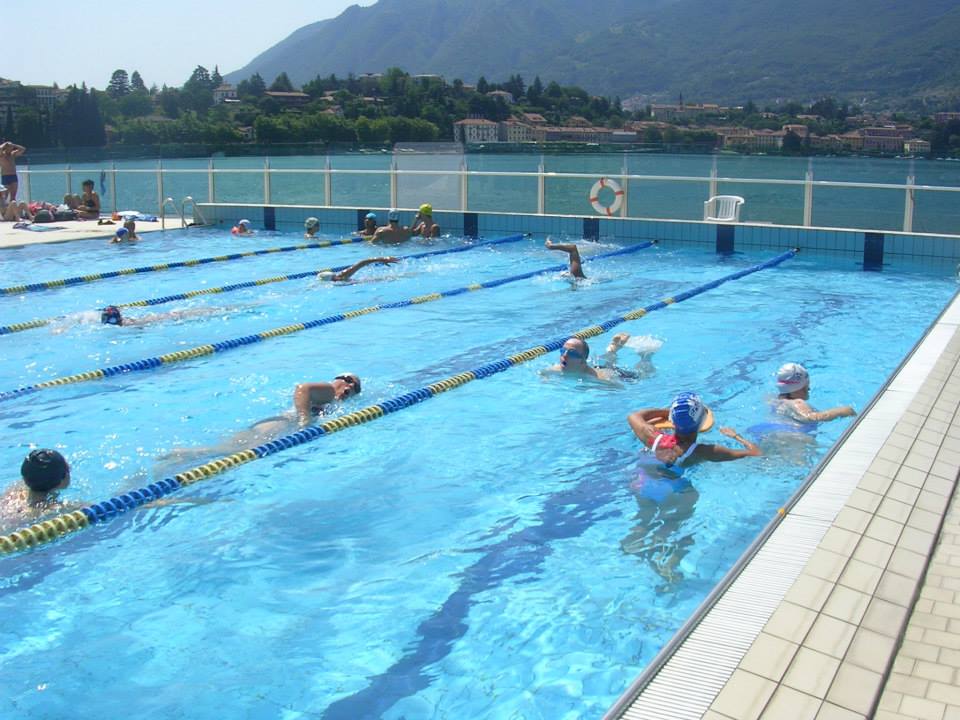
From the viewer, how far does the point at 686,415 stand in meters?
5.26

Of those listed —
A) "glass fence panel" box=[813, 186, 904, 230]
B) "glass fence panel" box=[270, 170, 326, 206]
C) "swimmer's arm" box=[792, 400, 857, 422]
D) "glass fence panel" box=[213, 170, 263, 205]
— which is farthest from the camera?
"glass fence panel" box=[213, 170, 263, 205]

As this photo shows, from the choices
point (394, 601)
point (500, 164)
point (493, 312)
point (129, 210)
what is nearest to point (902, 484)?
point (394, 601)

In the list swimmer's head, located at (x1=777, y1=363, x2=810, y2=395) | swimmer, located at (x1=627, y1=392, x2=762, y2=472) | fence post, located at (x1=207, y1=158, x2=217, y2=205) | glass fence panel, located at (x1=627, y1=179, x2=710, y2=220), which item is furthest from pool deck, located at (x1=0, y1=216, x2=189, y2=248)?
swimmer, located at (x1=627, y1=392, x2=762, y2=472)

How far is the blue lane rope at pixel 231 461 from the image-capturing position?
4.70 meters

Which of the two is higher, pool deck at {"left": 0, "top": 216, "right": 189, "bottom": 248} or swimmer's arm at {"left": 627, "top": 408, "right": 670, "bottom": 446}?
pool deck at {"left": 0, "top": 216, "right": 189, "bottom": 248}

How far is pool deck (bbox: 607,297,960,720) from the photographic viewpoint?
2.91m

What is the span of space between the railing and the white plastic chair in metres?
0.23

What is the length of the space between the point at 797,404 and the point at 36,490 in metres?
4.53

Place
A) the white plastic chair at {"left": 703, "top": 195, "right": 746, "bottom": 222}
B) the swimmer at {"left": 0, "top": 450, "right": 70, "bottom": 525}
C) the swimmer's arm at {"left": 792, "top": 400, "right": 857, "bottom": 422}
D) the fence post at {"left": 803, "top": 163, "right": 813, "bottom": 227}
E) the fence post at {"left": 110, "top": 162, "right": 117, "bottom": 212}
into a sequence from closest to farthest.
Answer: the swimmer at {"left": 0, "top": 450, "right": 70, "bottom": 525} < the swimmer's arm at {"left": 792, "top": 400, "right": 857, "bottom": 422} < the fence post at {"left": 803, "top": 163, "right": 813, "bottom": 227} < the white plastic chair at {"left": 703, "top": 195, "right": 746, "bottom": 222} < the fence post at {"left": 110, "top": 162, "right": 117, "bottom": 212}

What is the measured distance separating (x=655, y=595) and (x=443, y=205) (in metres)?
14.9

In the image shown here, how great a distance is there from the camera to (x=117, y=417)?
276 inches

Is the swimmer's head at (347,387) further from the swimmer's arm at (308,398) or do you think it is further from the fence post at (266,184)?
the fence post at (266,184)

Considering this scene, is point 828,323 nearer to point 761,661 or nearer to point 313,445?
point 313,445

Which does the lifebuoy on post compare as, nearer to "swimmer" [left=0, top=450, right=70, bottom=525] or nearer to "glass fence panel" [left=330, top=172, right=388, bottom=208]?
"glass fence panel" [left=330, top=172, right=388, bottom=208]
